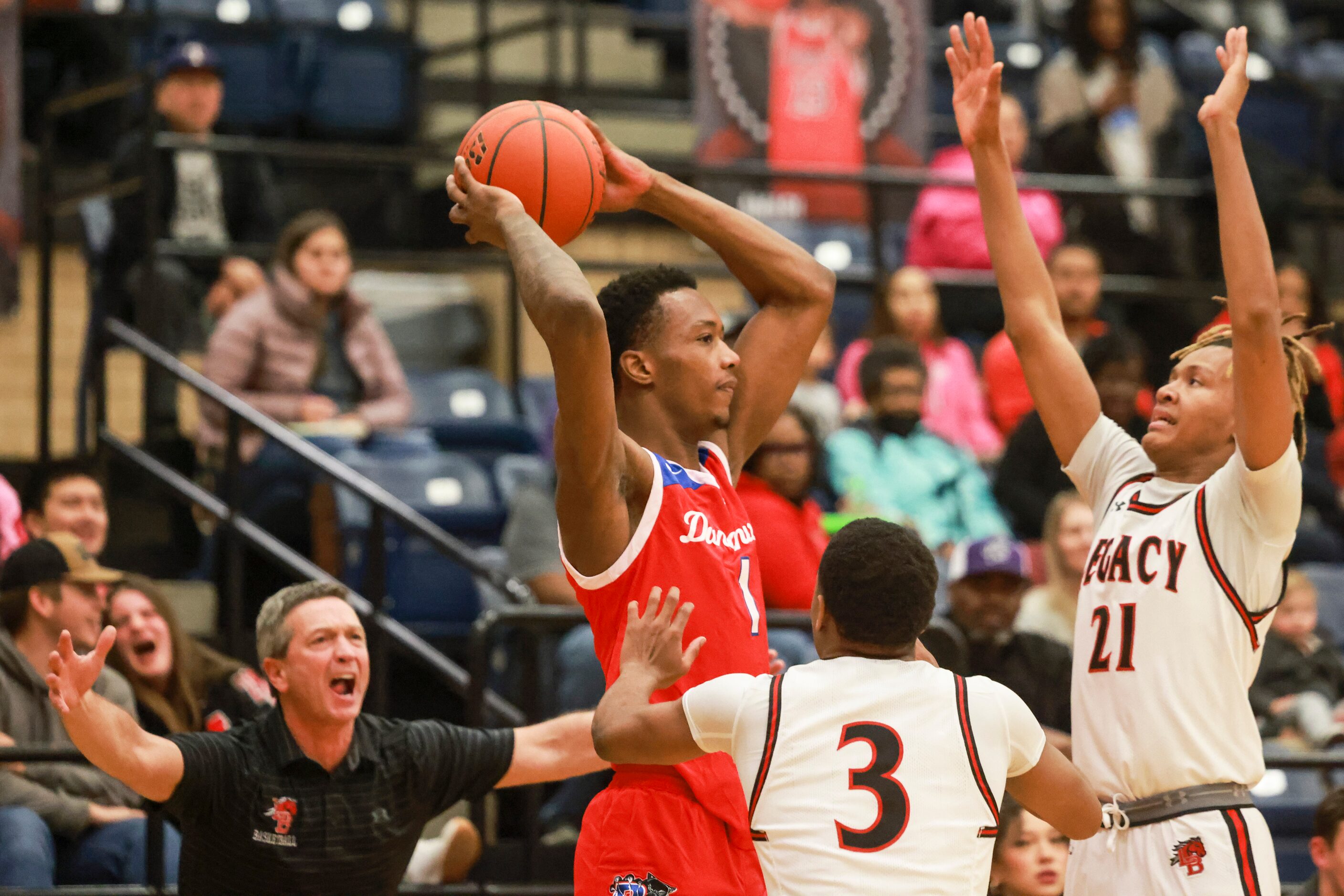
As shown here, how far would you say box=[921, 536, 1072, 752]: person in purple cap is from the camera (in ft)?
19.4

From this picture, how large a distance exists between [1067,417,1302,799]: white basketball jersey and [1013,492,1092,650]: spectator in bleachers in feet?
8.95

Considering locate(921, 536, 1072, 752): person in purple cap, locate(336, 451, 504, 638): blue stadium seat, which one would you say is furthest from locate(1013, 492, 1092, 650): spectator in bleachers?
locate(336, 451, 504, 638): blue stadium seat

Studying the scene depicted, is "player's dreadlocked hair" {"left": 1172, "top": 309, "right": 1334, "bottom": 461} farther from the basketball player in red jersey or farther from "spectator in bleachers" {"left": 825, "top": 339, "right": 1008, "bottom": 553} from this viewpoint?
"spectator in bleachers" {"left": 825, "top": 339, "right": 1008, "bottom": 553}

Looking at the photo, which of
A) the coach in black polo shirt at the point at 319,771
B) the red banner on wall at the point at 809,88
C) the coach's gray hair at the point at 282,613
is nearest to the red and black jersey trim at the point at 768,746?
the coach in black polo shirt at the point at 319,771

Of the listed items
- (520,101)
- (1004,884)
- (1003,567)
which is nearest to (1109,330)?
(1003,567)

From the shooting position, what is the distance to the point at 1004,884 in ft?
18.0

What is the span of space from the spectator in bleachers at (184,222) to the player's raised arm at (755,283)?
13.9 ft

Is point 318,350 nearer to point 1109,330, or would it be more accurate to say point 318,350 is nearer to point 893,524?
point 1109,330

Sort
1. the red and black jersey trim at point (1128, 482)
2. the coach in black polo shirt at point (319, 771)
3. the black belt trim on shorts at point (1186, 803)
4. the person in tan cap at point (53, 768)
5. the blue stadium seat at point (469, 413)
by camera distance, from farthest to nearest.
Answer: the blue stadium seat at point (469, 413), the person in tan cap at point (53, 768), the coach in black polo shirt at point (319, 771), the red and black jersey trim at point (1128, 482), the black belt trim on shorts at point (1186, 803)

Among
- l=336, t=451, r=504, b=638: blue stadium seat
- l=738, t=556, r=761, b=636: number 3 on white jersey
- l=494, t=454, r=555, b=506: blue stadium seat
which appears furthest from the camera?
l=494, t=454, r=555, b=506: blue stadium seat

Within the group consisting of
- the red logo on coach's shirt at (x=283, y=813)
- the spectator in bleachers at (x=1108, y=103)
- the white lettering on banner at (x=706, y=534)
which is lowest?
the red logo on coach's shirt at (x=283, y=813)

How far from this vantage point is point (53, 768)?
5695 mm

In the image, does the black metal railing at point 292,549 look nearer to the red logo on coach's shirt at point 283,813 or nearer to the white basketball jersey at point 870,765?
the red logo on coach's shirt at point 283,813

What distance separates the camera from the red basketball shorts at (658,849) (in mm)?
3617
